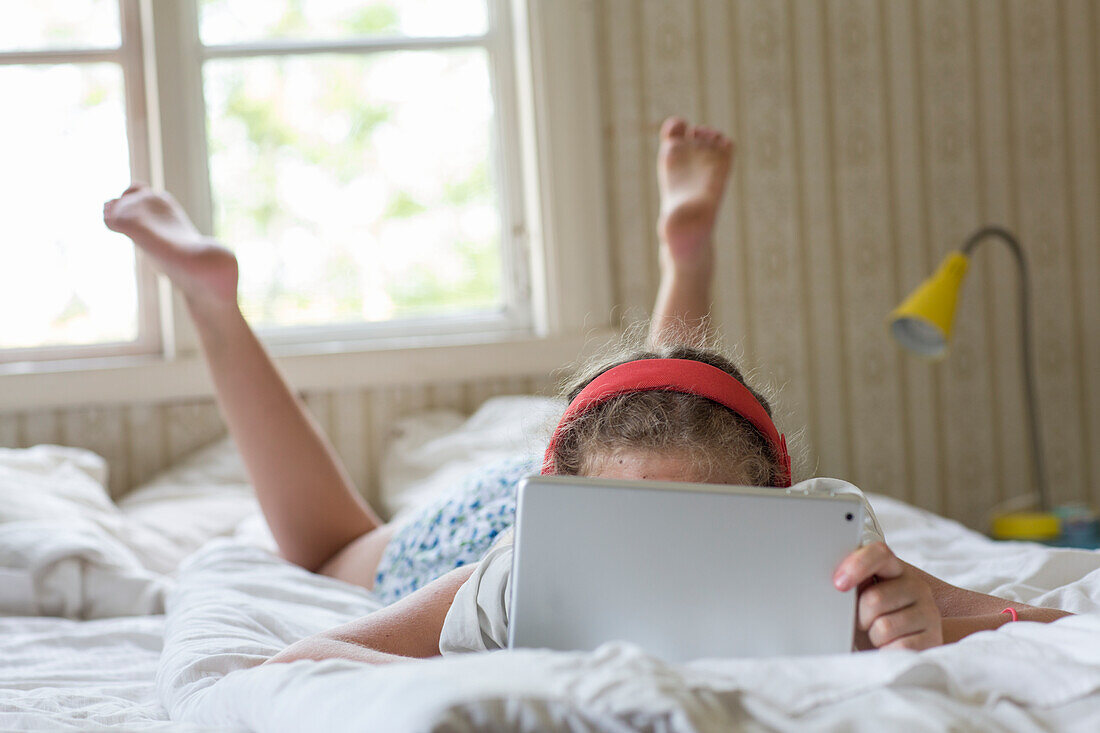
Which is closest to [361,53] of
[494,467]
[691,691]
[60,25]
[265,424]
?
[60,25]

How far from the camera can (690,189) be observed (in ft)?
5.53

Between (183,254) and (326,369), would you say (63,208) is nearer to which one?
(326,369)

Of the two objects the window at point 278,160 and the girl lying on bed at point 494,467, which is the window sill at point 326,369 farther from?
the girl lying on bed at point 494,467

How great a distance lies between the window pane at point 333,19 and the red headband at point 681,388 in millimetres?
1652

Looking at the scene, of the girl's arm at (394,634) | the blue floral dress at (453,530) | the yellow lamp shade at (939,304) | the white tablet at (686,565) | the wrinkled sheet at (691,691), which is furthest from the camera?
the yellow lamp shade at (939,304)

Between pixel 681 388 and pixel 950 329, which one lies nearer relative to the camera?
pixel 681 388

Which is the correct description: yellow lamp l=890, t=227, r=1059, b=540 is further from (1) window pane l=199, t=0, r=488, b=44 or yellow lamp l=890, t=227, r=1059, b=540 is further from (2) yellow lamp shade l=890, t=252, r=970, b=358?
(1) window pane l=199, t=0, r=488, b=44

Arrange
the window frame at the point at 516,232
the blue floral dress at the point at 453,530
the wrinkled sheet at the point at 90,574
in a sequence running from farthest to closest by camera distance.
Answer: the window frame at the point at 516,232 < the blue floral dress at the point at 453,530 < the wrinkled sheet at the point at 90,574

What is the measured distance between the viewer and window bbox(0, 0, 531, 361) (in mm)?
2125

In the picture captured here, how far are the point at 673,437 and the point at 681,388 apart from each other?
6cm

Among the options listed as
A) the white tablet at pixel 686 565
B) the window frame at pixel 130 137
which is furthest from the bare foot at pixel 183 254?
the white tablet at pixel 686 565

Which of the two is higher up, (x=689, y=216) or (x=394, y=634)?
(x=689, y=216)

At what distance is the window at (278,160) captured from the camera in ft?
6.97

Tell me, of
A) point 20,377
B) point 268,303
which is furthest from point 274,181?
point 20,377
